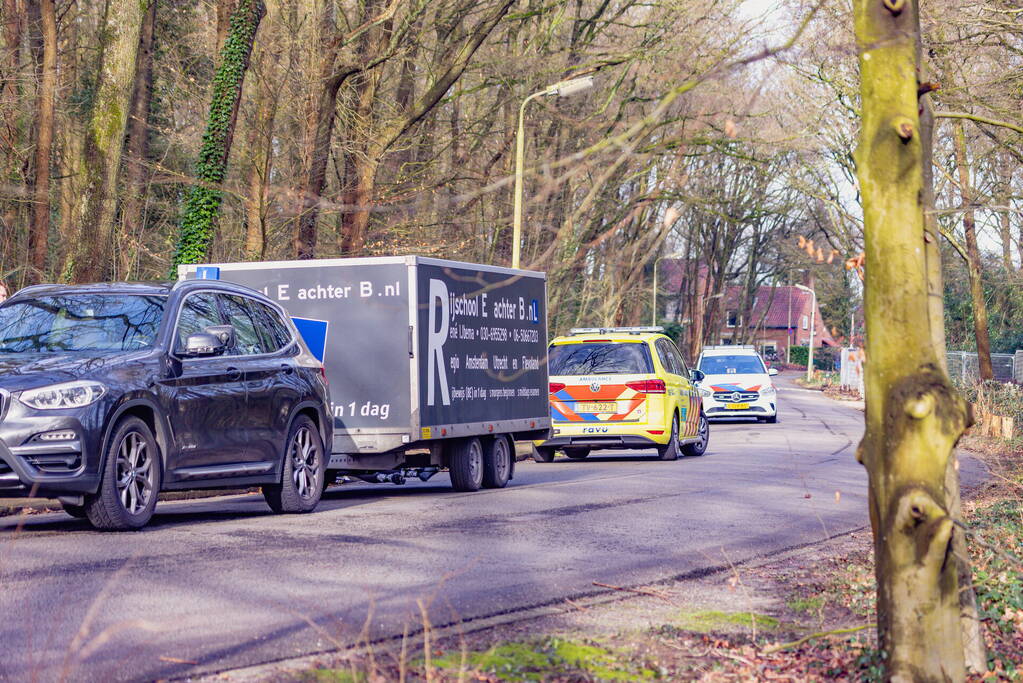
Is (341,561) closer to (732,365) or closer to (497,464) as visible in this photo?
(497,464)

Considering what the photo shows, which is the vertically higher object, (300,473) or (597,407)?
(597,407)

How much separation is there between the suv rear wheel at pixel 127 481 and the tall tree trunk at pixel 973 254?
18426 millimetres

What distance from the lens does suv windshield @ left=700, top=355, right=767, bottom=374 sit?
117 feet

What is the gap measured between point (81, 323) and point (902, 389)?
278 inches

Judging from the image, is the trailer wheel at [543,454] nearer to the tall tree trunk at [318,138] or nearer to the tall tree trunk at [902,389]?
the tall tree trunk at [318,138]

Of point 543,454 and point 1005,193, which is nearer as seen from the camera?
point 543,454

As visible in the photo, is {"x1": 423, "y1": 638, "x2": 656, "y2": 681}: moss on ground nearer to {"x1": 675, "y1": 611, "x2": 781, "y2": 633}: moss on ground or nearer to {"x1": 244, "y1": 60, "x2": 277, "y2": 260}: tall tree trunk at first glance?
{"x1": 675, "y1": 611, "x2": 781, "y2": 633}: moss on ground

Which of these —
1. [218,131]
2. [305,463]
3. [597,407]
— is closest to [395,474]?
[305,463]

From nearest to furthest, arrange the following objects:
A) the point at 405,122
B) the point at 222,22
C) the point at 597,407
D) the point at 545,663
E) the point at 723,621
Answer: the point at 545,663 → the point at 723,621 → the point at 597,407 → the point at 405,122 → the point at 222,22

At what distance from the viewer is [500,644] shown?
19.8 feet

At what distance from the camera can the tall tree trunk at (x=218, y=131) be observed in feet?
72.1

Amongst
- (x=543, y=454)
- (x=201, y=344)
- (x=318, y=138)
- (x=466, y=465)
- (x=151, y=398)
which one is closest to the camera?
(x=151, y=398)

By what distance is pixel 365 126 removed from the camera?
85.2ft

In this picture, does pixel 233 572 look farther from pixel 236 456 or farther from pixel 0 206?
pixel 0 206
